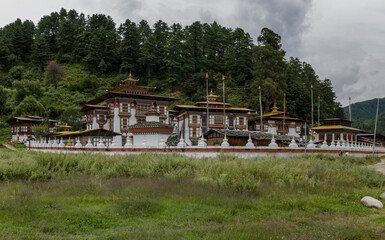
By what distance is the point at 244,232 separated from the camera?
27.7ft

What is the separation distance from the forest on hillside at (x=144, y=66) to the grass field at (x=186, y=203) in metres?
50.2

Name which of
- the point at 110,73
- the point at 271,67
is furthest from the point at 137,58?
the point at 271,67

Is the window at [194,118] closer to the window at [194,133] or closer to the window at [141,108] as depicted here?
the window at [194,133]

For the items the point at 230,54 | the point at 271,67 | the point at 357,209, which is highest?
the point at 230,54

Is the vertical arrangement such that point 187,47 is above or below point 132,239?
above

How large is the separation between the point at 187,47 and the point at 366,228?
8244 centimetres

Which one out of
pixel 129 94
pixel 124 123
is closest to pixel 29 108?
pixel 124 123

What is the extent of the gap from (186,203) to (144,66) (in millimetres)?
89480

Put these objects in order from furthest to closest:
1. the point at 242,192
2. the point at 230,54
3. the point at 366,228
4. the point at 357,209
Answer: the point at 230,54 → the point at 242,192 → the point at 357,209 → the point at 366,228

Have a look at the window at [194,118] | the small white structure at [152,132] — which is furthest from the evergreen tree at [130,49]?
the small white structure at [152,132]

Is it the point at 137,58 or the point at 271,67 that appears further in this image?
the point at 137,58

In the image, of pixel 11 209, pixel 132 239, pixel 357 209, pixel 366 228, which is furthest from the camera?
pixel 357 209

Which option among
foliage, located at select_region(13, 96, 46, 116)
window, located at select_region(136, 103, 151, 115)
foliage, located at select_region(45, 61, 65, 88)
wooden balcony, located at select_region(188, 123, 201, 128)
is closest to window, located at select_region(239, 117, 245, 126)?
wooden balcony, located at select_region(188, 123, 201, 128)

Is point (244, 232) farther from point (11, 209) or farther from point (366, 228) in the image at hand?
point (11, 209)
